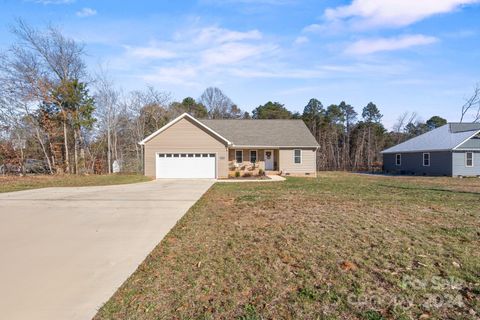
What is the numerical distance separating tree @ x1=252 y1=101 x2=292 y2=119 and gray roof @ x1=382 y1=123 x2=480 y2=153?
1890cm

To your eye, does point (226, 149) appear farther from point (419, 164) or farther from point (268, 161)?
point (419, 164)

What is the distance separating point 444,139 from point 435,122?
96.9 ft

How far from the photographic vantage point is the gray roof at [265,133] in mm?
24609

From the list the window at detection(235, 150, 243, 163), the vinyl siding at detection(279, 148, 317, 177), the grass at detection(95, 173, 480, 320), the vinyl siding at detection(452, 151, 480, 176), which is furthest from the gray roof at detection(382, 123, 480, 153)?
the grass at detection(95, 173, 480, 320)

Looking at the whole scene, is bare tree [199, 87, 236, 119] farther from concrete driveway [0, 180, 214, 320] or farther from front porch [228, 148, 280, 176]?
concrete driveway [0, 180, 214, 320]

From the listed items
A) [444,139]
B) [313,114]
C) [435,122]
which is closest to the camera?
[444,139]

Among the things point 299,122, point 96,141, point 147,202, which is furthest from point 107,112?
point 147,202

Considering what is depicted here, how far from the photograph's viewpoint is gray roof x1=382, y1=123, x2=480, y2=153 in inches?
1024

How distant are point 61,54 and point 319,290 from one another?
3041 cm

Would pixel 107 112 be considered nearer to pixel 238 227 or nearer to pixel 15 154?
pixel 15 154

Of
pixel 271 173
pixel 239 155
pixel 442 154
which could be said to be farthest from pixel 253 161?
pixel 442 154

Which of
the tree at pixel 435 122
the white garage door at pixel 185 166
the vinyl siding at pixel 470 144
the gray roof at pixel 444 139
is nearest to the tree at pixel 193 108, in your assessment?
the white garage door at pixel 185 166

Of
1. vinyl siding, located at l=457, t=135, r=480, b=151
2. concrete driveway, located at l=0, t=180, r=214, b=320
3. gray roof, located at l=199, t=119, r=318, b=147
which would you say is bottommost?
concrete driveway, located at l=0, t=180, r=214, b=320

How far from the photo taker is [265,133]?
85.7 feet
